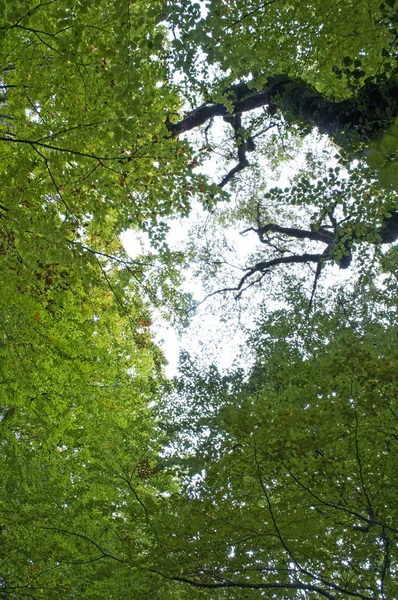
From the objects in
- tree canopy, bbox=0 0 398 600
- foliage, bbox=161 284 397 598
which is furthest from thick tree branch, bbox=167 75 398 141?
foliage, bbox=161 284 397 598

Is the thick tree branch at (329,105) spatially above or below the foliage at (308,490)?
above

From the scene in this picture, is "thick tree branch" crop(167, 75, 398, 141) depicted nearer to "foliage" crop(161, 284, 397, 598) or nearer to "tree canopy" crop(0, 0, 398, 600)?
"tree canopy" crop(0, 0, 398, 600)

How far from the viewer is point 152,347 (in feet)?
26.3

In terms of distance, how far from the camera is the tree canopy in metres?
3.63

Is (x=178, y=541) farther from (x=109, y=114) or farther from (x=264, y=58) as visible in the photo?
(x=264, y=58)

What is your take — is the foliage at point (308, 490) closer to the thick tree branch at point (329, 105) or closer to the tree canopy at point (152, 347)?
the tree canopy at point (152, 347)

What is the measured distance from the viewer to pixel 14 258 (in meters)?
4.47

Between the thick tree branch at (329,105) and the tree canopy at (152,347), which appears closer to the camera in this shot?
the tree canopy at (152,347)

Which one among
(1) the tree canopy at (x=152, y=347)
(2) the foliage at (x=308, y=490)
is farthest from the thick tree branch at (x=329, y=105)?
(2) the foliage at (x=308, y=490)

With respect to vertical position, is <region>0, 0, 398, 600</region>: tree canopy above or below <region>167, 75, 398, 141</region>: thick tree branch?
below

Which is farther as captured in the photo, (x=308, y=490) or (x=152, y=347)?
(x=152, y=347)

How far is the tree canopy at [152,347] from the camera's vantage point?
143 inches

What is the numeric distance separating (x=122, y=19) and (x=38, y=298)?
3792 millimetres

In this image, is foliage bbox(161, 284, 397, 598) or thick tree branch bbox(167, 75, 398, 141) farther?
thick tree branch bbox(167, 75, 398, 141)
